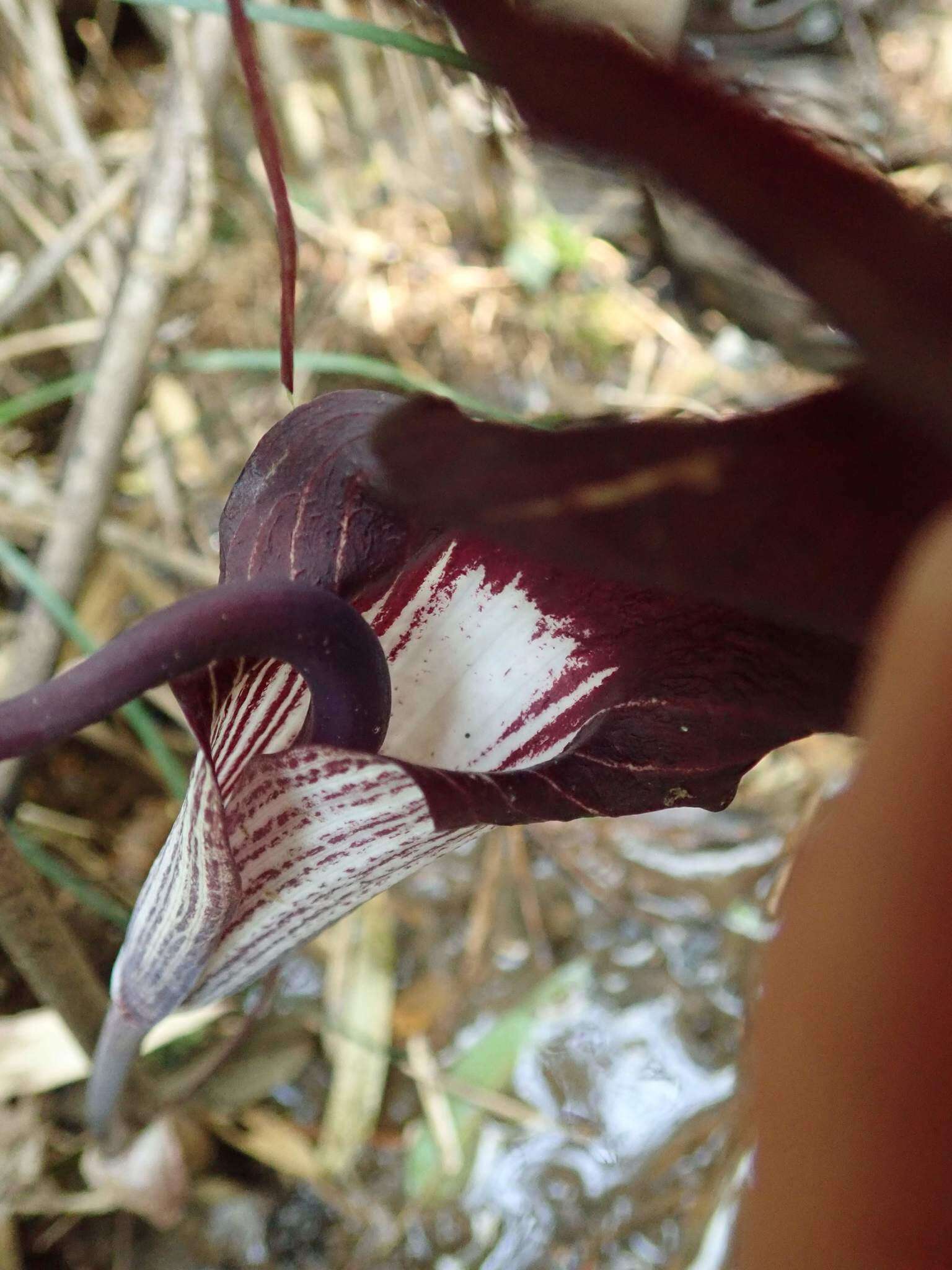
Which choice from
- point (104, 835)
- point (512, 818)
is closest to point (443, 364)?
point (104, 835)

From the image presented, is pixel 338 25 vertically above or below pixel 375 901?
above

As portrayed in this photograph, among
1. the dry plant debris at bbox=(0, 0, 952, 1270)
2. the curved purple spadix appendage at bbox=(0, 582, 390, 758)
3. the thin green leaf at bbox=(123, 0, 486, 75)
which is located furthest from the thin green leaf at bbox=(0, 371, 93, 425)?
the curved purple spadix appendage at bbox=(0, 582, 390, 758)

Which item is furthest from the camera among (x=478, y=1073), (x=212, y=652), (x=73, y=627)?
(x=478, y=1073)

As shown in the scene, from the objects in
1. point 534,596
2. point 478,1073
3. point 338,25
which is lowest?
point 478,1073

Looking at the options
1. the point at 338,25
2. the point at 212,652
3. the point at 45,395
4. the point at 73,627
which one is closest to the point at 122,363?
the point at 45,395

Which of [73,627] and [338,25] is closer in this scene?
[338,25]

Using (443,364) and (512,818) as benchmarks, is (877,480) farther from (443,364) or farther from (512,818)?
(443,364)

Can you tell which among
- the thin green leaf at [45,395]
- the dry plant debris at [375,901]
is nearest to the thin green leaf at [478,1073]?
the dry plant debris at [375,901]

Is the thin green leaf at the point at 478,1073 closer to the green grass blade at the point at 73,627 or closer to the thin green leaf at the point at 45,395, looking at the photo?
the green grass blade at the point at 73,627

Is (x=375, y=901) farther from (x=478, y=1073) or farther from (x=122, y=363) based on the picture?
(x=122, y=363)
